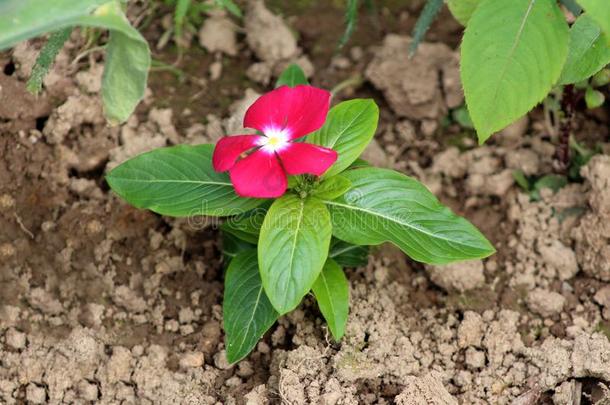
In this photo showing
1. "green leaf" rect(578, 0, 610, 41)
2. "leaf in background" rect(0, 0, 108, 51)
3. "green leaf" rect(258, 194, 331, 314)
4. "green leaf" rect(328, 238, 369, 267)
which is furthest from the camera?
"green leaf" rect(328, 238, 369, 267)

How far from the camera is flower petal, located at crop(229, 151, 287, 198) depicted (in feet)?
5.44

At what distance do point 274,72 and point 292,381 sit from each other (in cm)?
112

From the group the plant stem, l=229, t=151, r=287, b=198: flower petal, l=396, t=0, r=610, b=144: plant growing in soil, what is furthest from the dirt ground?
l=396, t=0, r=610, b=144: plant growing in soil

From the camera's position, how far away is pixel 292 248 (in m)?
1.69

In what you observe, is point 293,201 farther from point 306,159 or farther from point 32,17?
point 32,17

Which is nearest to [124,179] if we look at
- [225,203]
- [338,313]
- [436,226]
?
[225,203]

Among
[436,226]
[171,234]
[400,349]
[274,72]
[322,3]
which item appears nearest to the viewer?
[436,226]

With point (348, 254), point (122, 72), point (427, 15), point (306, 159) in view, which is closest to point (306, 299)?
point (348, 254)

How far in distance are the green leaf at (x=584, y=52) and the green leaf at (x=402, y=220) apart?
0.44 m

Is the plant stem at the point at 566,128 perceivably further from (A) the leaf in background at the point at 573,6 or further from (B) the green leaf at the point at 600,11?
(B) the green leaf at the point at 600,11

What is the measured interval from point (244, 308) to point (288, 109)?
49 cm

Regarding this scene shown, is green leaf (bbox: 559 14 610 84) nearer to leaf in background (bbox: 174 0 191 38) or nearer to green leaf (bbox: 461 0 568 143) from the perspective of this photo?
green leaf (bbox: 461 0 568 143)

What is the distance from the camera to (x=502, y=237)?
7.25 ft

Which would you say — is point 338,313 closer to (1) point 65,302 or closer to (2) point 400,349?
(2) point 400,349
